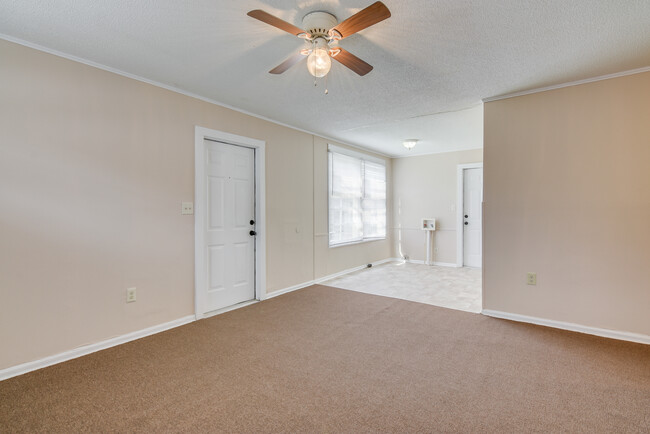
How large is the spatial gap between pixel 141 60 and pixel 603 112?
402cm

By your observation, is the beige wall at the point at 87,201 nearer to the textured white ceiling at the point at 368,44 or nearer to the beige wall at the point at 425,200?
the textured white ceiling at the point at 368,44

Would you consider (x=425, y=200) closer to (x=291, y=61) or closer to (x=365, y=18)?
(x=291, y=61)

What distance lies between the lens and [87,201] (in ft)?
8.21

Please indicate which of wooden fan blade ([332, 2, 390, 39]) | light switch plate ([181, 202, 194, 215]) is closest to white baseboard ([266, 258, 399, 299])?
light switch plate ([181, 202, 194, 215])

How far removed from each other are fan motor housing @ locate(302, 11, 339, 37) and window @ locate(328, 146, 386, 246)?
3172 mm

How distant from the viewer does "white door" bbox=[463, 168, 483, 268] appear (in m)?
5.96

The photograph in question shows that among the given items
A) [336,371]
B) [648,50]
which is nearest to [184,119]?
[336,371]

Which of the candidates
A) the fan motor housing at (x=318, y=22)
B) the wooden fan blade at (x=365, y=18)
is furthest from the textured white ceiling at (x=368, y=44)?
the wooden fan blade at (x=365, y=18)

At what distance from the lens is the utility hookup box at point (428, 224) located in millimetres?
6324

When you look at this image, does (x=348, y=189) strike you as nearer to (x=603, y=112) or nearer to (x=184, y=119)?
(x=184, y=119)

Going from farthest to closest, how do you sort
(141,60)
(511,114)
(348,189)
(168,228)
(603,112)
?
(348,189)
(511,114)
(168,228)
(603,112)
(141,60)

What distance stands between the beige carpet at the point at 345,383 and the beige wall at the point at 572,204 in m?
0.36

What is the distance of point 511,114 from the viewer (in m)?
3.23

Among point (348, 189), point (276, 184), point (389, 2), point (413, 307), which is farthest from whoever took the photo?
point (348, 189)
